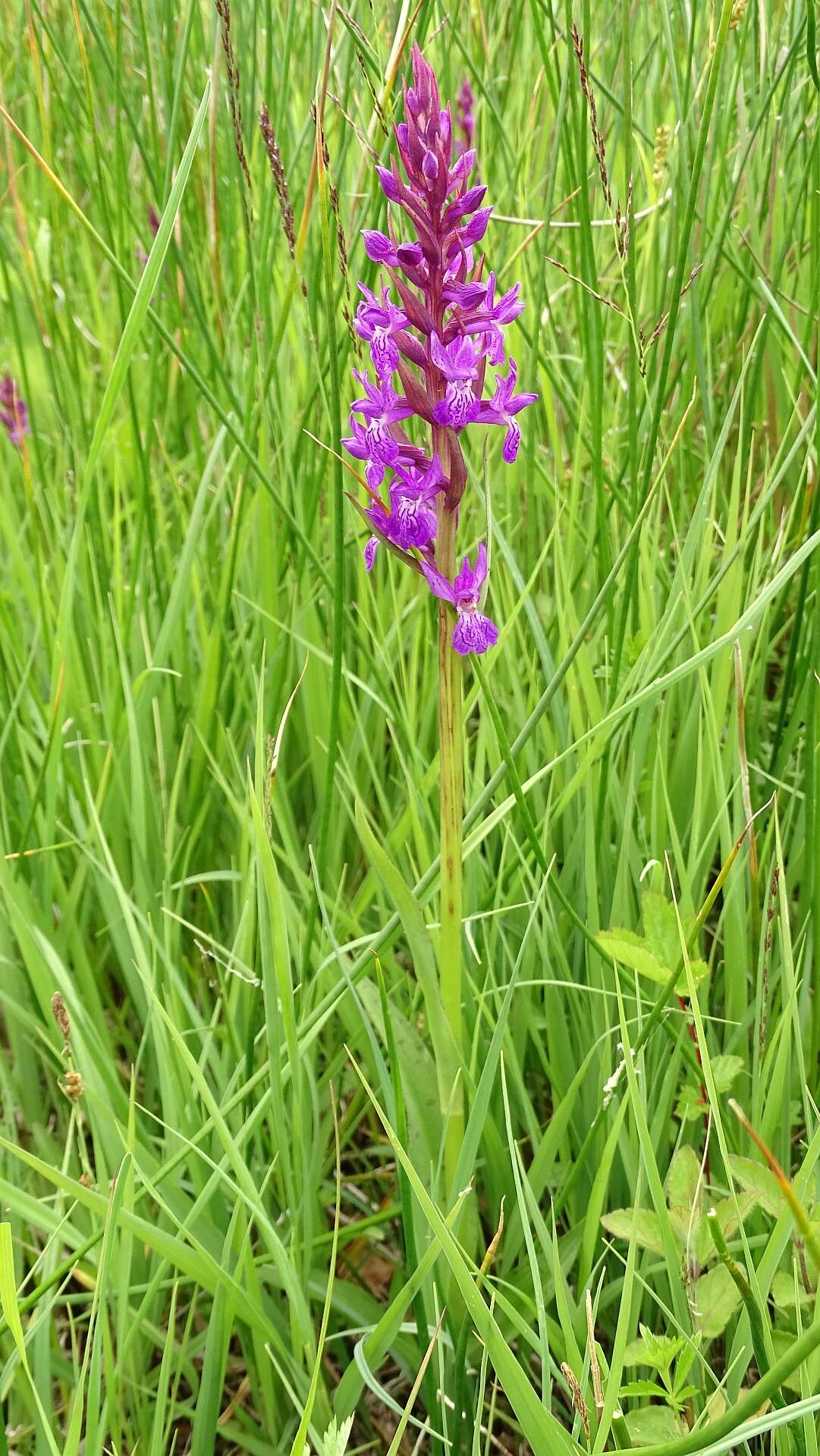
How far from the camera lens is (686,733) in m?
1.46

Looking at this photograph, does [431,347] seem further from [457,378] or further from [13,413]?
[13,413]

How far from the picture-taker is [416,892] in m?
1.12

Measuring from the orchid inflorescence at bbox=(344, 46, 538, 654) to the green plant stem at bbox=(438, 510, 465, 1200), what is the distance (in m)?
0.01

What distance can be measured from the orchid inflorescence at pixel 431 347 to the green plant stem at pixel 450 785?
0.6 inches

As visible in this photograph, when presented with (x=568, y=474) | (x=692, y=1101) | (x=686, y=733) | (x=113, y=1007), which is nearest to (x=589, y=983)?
(x=692, y=1101)

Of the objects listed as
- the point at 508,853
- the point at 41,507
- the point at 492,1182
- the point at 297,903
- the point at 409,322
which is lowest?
the point at 492,1182

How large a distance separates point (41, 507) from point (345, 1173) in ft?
4.73

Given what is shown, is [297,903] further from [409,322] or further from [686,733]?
[409,322]

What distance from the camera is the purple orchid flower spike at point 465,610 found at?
0.96 metres

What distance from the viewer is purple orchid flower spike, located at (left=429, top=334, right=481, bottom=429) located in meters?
0.93

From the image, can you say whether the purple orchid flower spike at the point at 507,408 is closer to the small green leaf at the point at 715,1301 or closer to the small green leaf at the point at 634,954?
the small green leaf at the point at 634,954

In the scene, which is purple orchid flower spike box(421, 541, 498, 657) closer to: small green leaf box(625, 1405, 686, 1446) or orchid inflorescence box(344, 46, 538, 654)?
orchid inflorescence box(344, 46, 538, 654)

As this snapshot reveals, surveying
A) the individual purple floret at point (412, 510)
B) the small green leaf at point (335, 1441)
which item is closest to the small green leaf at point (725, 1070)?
the small green leaf at point (335, 1441)

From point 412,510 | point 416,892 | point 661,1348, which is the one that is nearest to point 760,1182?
point 661,1348
